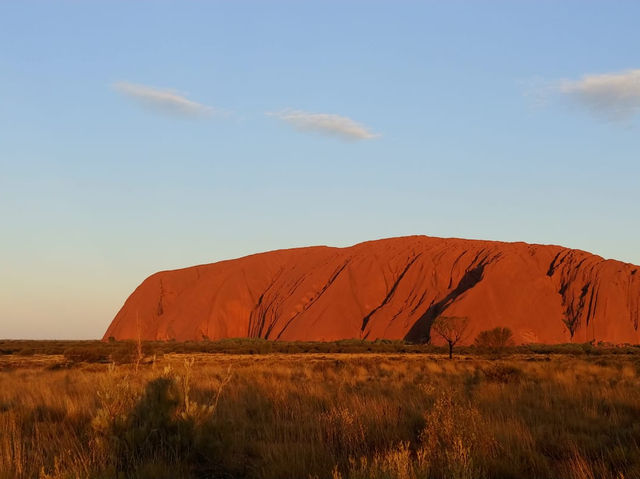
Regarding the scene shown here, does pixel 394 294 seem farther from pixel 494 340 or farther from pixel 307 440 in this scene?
pixel 307 440

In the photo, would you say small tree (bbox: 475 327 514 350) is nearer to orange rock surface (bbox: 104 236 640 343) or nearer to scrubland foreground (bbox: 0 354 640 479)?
orange rock surface (bbox: 104 236 640 343)

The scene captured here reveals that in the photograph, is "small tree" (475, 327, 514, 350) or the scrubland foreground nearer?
the scrubland foreground

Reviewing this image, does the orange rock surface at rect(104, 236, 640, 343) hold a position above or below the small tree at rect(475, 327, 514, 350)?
→ above

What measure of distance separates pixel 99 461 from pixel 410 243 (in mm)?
77919

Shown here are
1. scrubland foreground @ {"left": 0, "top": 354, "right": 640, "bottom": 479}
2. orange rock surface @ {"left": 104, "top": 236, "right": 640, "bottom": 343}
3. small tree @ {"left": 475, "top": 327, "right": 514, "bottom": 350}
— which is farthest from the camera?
orange rock surface @ {"left": 104, "top": 236, "right": 640, "bottom": 343}

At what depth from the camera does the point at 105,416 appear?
630 centimetres

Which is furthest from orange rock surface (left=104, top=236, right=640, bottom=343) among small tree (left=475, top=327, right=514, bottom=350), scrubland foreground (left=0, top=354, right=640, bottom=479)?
scrubland foreground (left=0, top=354, right=640, bottom=479)

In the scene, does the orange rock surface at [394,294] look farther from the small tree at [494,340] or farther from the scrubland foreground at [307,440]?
the scrubland foreground at [307,440]

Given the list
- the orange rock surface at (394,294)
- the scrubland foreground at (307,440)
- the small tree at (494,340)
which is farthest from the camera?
the orange rock surface at (394,294)

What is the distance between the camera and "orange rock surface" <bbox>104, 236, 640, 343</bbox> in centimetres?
6159

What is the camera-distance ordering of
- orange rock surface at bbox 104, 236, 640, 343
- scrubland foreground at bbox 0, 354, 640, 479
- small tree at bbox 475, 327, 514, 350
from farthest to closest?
orange rock surface at bbox 104, 236, 640, 343, small tree at bbox 475, 327, 514, 350, scrubland foreground at bbox 0, 354, 640, 479

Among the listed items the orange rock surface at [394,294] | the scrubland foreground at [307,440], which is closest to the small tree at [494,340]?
the orange rock surface at [394,294]

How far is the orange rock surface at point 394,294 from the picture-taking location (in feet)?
202

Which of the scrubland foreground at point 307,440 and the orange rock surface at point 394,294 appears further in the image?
the orange rock surface at point 394,294
